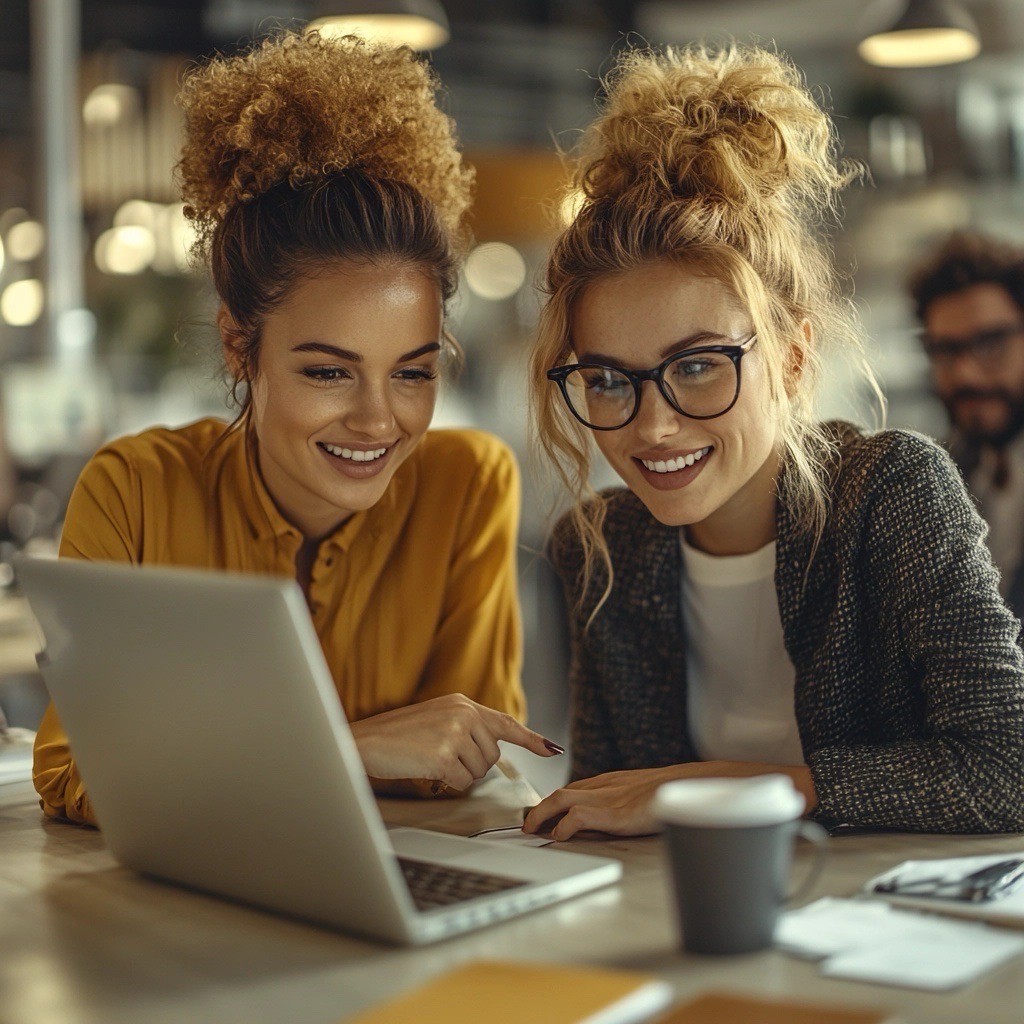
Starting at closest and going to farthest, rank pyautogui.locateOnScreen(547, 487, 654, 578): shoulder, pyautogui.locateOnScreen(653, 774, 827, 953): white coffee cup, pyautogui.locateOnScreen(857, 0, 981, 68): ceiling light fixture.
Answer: pyautogui.locateOnScreen(653, 774, 827, 953): white coffee cup, pyautogui.locateOnScreen(547, 487, 654, 578): shoulder, pyautogui.locateOnScreen(857, 0, 981, 68): ceiling light fixture

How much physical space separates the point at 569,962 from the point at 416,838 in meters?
0.37

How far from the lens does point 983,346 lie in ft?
10.4

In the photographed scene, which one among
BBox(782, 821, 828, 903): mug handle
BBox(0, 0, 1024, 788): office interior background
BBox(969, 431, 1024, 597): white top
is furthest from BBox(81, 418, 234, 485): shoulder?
BBox(0, 0, 1024, 788): office interior background

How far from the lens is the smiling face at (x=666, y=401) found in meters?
1.56

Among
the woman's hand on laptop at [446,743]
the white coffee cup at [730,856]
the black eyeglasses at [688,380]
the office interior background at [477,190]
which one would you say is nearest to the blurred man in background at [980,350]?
the office interior background at [477,190]

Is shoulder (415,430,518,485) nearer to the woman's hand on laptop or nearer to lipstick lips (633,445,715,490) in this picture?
lipstick lips (633,445,715,490)

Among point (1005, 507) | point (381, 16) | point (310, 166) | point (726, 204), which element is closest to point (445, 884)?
point (726, 204)

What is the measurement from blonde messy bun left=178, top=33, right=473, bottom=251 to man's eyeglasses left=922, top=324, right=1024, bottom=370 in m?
1.71

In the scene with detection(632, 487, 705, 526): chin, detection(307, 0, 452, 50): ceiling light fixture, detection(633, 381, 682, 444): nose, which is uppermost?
detection(307, 0, 452, 50): ceiling light fixture

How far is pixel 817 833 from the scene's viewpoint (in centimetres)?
97

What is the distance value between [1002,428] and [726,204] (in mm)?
1782

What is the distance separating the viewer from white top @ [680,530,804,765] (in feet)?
5.67

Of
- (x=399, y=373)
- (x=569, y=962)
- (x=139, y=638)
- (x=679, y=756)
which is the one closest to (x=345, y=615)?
(x=399, y=373)

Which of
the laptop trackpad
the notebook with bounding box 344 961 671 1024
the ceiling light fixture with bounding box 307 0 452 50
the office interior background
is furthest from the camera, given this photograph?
the office interior background
